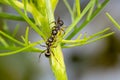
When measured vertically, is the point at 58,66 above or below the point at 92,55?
below

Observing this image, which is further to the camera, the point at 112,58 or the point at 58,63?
the point at 112,58

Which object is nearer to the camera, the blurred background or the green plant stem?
the green plant stem

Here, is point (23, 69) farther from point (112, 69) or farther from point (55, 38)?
point (55, 38)

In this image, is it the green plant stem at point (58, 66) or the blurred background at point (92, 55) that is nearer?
the green plant stem at point (58, 66)

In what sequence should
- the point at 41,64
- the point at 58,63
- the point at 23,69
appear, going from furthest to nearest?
the point at 41,64
the point at 23,69
the point at 58,63

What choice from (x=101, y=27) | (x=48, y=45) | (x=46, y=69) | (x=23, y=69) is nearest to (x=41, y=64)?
(x=46, y=69)

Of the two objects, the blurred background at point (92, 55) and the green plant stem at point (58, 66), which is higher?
the blurred background at point (92, 55)

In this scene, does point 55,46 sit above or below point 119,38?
below

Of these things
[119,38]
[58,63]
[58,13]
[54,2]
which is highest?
[58,13]

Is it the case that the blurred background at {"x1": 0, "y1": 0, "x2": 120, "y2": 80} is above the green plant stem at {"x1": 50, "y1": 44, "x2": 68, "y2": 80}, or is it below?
above

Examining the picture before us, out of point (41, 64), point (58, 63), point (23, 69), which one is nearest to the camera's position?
point (58, 63)

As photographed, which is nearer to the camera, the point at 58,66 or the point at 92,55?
the point at 58,66
